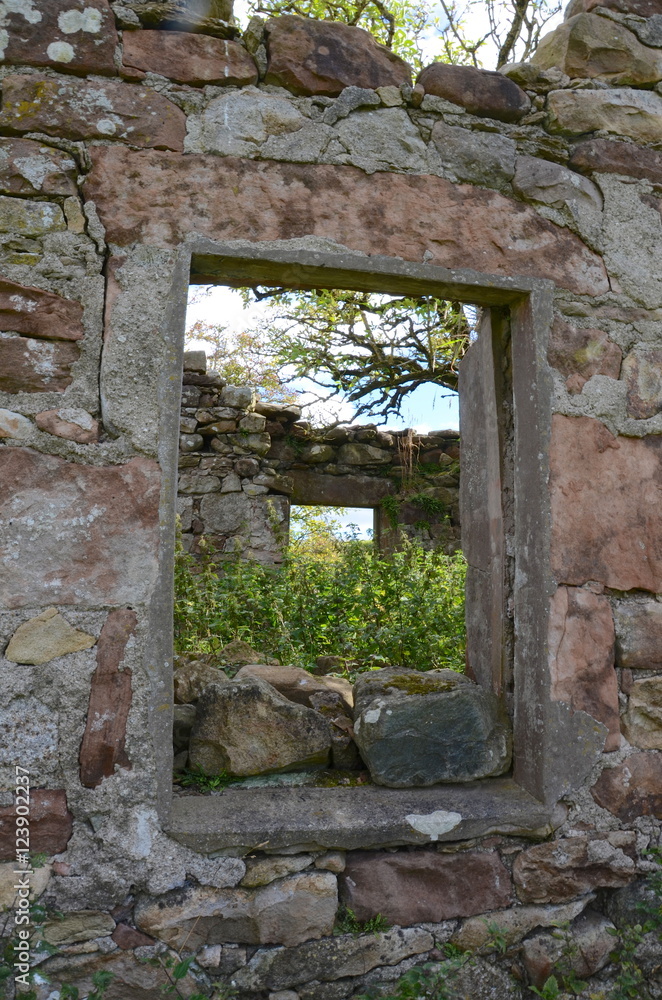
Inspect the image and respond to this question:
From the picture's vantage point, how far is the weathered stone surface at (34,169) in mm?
1938

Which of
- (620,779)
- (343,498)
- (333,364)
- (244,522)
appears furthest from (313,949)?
(333,364)

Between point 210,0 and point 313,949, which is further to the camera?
point 210,0

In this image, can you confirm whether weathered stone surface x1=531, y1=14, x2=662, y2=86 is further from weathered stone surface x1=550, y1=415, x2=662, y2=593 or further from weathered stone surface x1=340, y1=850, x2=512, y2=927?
weathered stone surface x1=340, y1=850, x2=512, y2=927

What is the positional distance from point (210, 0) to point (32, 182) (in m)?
0.79

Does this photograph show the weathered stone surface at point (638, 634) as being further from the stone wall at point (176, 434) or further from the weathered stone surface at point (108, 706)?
the weathered stone surface at point (108, 706)

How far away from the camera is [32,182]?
1.95 m

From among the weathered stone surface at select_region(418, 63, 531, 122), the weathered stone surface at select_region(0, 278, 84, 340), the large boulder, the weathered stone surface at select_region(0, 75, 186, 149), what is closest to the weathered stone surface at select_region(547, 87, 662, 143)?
the weathered stone surface at select_region(418, 63, 531, 122)

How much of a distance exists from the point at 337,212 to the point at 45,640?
1.46 meters

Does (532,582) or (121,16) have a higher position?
(121,16)

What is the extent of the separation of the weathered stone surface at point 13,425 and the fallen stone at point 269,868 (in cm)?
128

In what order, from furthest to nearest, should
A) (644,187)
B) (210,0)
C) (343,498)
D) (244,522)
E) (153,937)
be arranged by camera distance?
(343,498)
(244,522)
(644,187)
(210,0)
(153,937)

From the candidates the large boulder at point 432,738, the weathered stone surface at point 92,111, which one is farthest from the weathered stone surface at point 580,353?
the weathered stone surface at point 92,111

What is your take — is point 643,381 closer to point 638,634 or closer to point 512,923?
point 638,634

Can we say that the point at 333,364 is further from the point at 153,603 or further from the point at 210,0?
the point at 153,603
